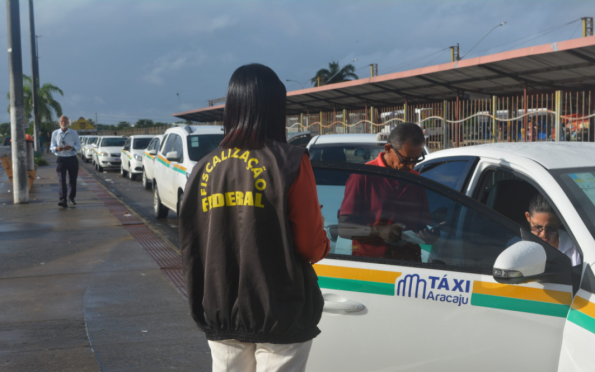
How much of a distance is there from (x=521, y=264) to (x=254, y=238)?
1.07m

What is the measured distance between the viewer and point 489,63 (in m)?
13.2

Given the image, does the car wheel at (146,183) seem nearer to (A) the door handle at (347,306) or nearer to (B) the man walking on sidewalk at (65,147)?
(B) the man walking on sidewalk at (65,147)

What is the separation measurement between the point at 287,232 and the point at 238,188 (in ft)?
0.70

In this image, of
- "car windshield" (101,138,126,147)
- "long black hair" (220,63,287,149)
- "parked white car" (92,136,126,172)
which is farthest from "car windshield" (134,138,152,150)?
"long black hair" (220,63,287,149)

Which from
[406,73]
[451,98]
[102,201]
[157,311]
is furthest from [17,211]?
[451,98]

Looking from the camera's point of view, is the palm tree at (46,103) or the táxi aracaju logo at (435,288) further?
the palm tree at (46,103)

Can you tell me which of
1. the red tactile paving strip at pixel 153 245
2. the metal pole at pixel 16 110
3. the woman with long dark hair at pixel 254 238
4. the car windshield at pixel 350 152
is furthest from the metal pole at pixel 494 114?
the woman with long dark hair at pixel 254 238

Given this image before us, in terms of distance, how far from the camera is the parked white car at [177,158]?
947 centimetres

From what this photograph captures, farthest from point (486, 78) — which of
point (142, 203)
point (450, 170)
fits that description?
point (450, 170)

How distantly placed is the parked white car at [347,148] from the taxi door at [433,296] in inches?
204

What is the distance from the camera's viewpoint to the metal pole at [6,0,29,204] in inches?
496

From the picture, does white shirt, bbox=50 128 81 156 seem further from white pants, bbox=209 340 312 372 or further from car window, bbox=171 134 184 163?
white pants, bbox=209 340 312 372

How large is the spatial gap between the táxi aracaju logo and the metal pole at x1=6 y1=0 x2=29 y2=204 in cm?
1191

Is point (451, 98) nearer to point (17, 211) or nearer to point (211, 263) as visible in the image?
point (17, 211)
